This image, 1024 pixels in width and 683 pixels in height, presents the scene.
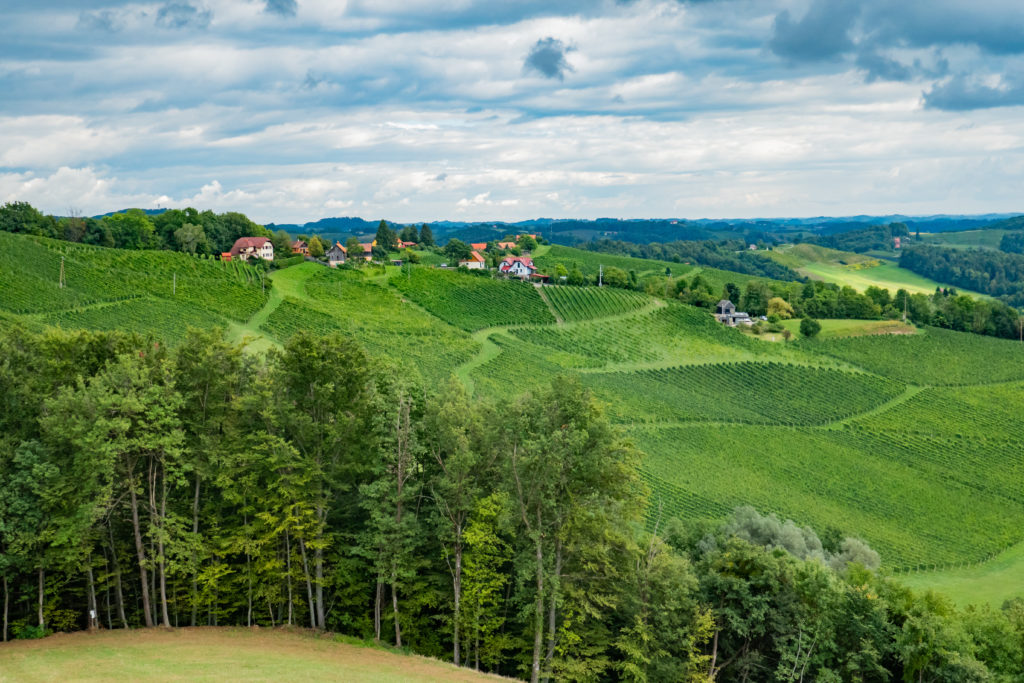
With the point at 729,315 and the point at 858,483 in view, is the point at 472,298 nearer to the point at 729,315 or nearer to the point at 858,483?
the point at 729,315

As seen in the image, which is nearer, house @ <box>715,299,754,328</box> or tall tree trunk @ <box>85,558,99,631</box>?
tall tree trunk @ <box>85,558,99,631</box>

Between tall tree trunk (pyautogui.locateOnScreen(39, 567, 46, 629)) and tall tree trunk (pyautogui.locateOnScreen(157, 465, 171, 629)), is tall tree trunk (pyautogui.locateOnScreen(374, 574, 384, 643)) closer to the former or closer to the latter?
tall tree trunk (pyautogui.locateOnScreen(157, 465, 171, 629))

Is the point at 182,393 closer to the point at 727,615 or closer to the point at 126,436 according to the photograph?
the point at 126,436

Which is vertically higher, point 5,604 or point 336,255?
point 336,255

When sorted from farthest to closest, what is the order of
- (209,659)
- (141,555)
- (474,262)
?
(474,262) → (141,555) → (209,659)

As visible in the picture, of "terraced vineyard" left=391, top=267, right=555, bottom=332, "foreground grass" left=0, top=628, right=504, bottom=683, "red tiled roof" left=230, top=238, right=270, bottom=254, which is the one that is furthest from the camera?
"red tiled roof" left=230, top=238, right=270, bottom=254

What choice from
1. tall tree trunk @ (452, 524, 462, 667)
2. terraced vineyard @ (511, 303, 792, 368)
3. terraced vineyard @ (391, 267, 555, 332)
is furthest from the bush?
tall tree trunk @ (452, 524, 462, 667)

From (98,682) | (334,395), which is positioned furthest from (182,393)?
(98,682)

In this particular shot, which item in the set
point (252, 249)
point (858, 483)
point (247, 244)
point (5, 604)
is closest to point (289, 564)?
point (5, 604)
